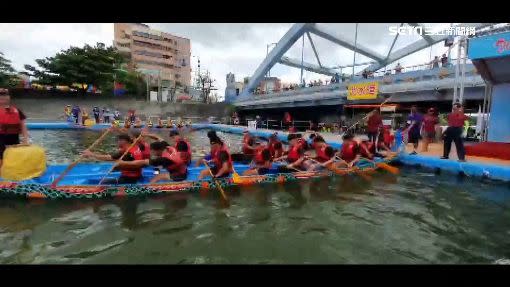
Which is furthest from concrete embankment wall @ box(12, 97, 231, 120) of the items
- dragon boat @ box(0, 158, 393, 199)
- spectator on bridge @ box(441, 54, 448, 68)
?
dragon boat @ box(0, 158, 393, 199)

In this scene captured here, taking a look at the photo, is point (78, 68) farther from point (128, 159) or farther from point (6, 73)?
point (128, 159)

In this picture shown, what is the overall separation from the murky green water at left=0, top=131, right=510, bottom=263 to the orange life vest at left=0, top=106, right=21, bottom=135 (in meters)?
1.54

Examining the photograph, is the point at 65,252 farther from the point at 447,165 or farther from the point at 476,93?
the point at 476,93

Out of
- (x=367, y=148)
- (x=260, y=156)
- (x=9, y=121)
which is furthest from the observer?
(x=367, y=148)

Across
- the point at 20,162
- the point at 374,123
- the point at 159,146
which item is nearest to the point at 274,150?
the point at 159,146

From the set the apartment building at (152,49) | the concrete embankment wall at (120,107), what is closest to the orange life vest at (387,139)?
the concrete embankment wall at (120,107)

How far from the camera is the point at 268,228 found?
5980 millimetres

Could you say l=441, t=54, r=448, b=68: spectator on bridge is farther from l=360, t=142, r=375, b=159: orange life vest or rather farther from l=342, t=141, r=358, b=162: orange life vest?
l=342, t=141, r=358, b=162: orange life vest

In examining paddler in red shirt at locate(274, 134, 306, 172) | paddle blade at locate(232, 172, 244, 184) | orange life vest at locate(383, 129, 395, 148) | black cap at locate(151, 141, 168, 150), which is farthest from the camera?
orange life vest at locate(383, 129, 395, 148)

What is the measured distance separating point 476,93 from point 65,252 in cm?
1899

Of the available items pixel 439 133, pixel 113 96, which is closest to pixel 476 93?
pixel 439 133

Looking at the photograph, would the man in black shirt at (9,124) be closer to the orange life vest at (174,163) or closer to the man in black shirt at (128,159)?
the man in black shirt at (128,159)

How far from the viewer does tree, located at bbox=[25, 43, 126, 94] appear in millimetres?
41344

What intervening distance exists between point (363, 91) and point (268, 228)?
19237mm
